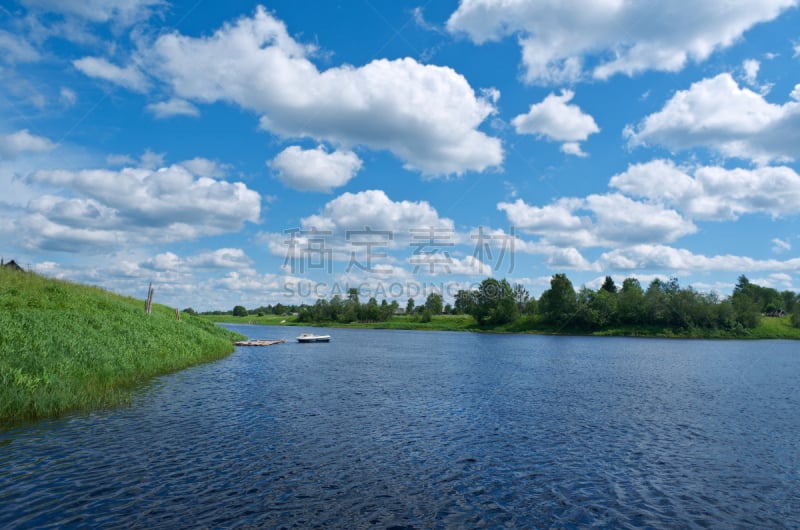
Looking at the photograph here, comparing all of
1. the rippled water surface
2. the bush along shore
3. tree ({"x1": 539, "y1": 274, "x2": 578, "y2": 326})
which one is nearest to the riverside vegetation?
tree ({"x1": 539, "y1": 274, "x2": 578, "y2": 326})

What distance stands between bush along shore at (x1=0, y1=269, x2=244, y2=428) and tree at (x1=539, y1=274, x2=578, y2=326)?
464ft

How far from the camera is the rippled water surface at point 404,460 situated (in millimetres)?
14695

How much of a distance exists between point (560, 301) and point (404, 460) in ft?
528

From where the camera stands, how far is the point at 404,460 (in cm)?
2000

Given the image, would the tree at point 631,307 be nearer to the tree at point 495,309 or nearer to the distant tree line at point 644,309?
the distant tree line at point 644,309

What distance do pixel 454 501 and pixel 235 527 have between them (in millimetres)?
6991

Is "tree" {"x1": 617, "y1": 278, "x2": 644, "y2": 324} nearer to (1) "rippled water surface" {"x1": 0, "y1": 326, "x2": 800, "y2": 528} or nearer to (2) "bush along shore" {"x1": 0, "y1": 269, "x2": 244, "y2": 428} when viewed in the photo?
(1) "rippled water surface" {"x1": 0, "y1": 326, "x2": 800, "y2": 528}

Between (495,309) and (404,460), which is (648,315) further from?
(404,460)

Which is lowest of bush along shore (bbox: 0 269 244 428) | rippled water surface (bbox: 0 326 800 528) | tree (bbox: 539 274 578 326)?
rippled water surface (bbox: 0 326 800 528)

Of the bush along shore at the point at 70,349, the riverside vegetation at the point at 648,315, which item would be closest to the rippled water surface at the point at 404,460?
the bush along shore at the point at 70,349

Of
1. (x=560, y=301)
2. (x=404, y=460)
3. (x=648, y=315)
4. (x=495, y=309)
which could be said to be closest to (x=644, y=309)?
(x=648, y=315)

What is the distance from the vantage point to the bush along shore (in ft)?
77.4

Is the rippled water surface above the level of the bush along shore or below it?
→ below

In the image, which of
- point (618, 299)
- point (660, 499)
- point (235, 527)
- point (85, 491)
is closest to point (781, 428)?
point (660, 499)
